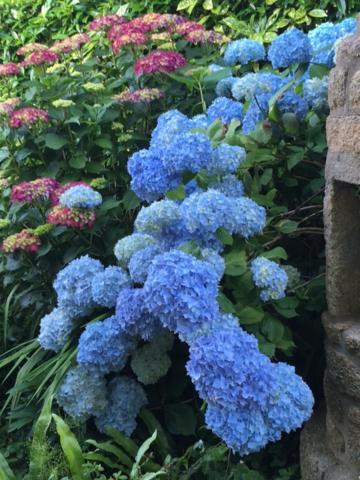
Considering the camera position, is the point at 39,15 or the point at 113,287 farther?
the point at 39,15

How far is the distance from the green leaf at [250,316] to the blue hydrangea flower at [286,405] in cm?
18

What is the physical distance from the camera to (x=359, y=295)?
196cm

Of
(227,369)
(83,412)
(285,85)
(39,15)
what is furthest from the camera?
(39,15)

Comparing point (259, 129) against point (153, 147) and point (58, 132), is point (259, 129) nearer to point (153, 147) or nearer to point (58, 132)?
point (153, 147)

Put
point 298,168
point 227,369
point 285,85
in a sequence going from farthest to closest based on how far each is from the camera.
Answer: point 298,168, point 285,85, point 227,369

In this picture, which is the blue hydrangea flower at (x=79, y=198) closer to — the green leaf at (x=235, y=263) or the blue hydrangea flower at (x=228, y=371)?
the green leaf at (x=235, y=263)

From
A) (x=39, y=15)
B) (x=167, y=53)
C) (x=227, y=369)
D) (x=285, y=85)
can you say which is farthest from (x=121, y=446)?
(x=39, y=15)

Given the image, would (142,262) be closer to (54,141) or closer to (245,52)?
(54,141)

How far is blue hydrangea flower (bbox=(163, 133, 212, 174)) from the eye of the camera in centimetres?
202

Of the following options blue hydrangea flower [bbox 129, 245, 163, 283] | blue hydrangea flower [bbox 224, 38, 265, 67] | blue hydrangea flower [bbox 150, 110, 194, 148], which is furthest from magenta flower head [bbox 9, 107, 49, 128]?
blue hydrangea flower [bbox 129, 245, 163, 283]

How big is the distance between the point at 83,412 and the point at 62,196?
0.77 metres

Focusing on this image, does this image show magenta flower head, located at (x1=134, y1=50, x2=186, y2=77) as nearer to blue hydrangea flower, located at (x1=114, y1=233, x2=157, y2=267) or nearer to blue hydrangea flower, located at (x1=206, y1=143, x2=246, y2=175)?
blue hydrangea flower, located at (x1=206, y1=143, x2=246, y2=175)

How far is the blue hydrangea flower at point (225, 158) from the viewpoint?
2.10 meters

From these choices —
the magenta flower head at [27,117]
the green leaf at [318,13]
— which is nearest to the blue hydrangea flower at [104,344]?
the magenta flower head at [27,117]
